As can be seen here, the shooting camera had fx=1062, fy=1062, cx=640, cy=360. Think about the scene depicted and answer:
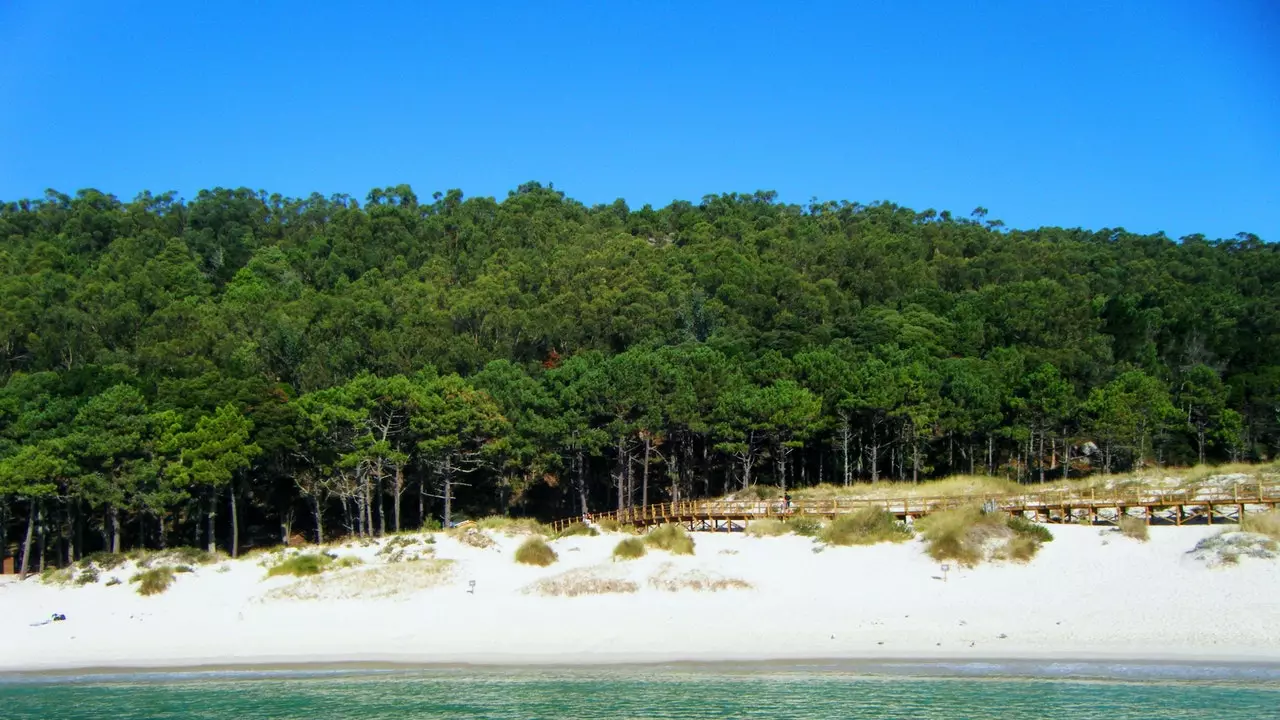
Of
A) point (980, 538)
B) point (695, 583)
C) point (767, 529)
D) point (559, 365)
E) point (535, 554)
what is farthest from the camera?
point (559, 365)

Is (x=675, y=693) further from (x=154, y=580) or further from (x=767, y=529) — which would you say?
(x=154, y=580)

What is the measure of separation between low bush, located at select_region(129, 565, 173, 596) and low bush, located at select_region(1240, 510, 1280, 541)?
40.0 m

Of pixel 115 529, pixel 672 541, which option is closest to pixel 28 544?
pixel 115 529

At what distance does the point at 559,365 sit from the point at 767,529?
39147 mm

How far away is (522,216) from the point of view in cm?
14388

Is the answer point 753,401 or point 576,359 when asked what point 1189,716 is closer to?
point 753,401

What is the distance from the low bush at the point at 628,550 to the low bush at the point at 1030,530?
1416 cm

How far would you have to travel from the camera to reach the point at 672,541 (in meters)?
42.6

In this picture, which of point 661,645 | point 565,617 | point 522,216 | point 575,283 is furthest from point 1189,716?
point 522,216

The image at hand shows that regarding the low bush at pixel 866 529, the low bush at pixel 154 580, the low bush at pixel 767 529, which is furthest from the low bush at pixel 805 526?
the low bush at pixel 154 580

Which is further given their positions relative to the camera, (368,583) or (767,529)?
(767,529)

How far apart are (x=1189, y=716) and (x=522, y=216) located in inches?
4981

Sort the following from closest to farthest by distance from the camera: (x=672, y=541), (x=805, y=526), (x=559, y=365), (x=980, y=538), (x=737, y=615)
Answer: (x=737, y=615) < (x=980, y=538) < (x=672, y=541) < (x=805, y=526) < (x=559, y=365)

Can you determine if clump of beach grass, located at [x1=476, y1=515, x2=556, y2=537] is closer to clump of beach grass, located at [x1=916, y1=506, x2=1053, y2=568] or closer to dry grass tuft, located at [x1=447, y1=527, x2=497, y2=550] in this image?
dry grass tuft, located at [x1=447, y1=527, x2=497, y2=550]
